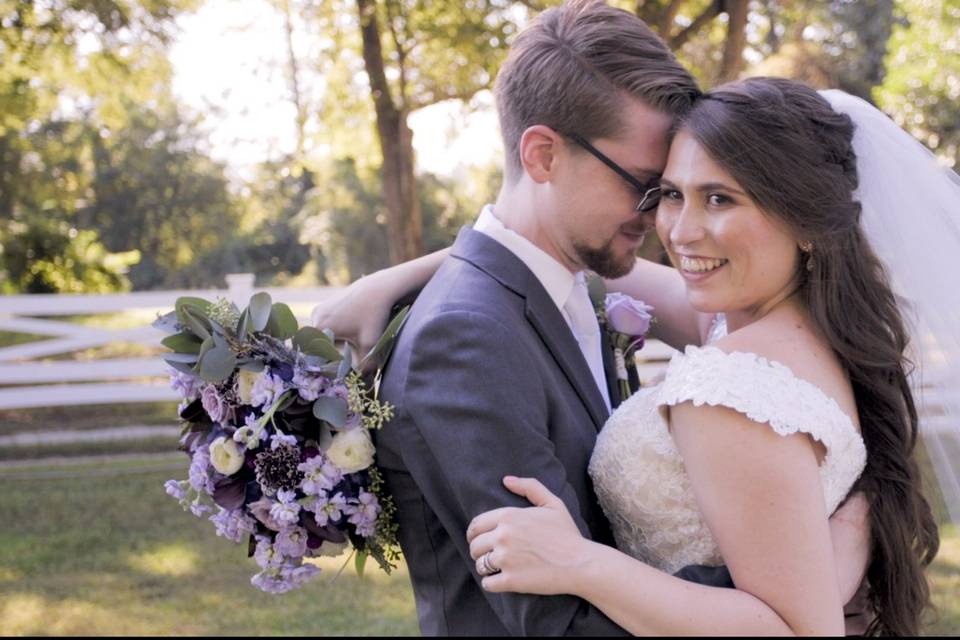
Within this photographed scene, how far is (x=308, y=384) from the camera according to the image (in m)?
2.36

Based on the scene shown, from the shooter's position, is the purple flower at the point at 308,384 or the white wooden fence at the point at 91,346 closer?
the purple flower at the point at 308,384

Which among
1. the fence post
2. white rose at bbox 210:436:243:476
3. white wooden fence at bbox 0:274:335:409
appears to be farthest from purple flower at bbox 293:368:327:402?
the fence post

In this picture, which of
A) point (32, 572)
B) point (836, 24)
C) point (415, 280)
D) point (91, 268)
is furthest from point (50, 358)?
point (836, 24)

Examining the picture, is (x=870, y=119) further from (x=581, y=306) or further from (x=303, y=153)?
(x=303, y=153)

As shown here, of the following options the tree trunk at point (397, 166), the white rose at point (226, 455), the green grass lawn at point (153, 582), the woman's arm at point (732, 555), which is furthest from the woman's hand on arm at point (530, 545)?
the tree trunk at point (397, 166)

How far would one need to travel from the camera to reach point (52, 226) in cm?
2119

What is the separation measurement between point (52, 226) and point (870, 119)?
21326 mm

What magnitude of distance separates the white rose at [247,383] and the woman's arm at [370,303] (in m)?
0.45

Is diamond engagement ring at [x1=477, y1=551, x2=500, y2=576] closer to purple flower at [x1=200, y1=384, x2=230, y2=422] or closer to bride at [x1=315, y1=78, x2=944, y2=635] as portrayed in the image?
bride at [x1=315, y1=78, x2=944, y2=635]

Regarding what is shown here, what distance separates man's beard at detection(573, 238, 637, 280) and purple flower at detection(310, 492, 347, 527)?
0.90 m

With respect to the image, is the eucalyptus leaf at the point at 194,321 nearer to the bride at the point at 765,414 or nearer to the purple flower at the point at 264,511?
the purple flower at the point at 264,511

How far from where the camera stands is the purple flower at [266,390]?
2320 mm

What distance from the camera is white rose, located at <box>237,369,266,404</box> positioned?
2348mm

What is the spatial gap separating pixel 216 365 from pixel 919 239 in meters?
1.79
